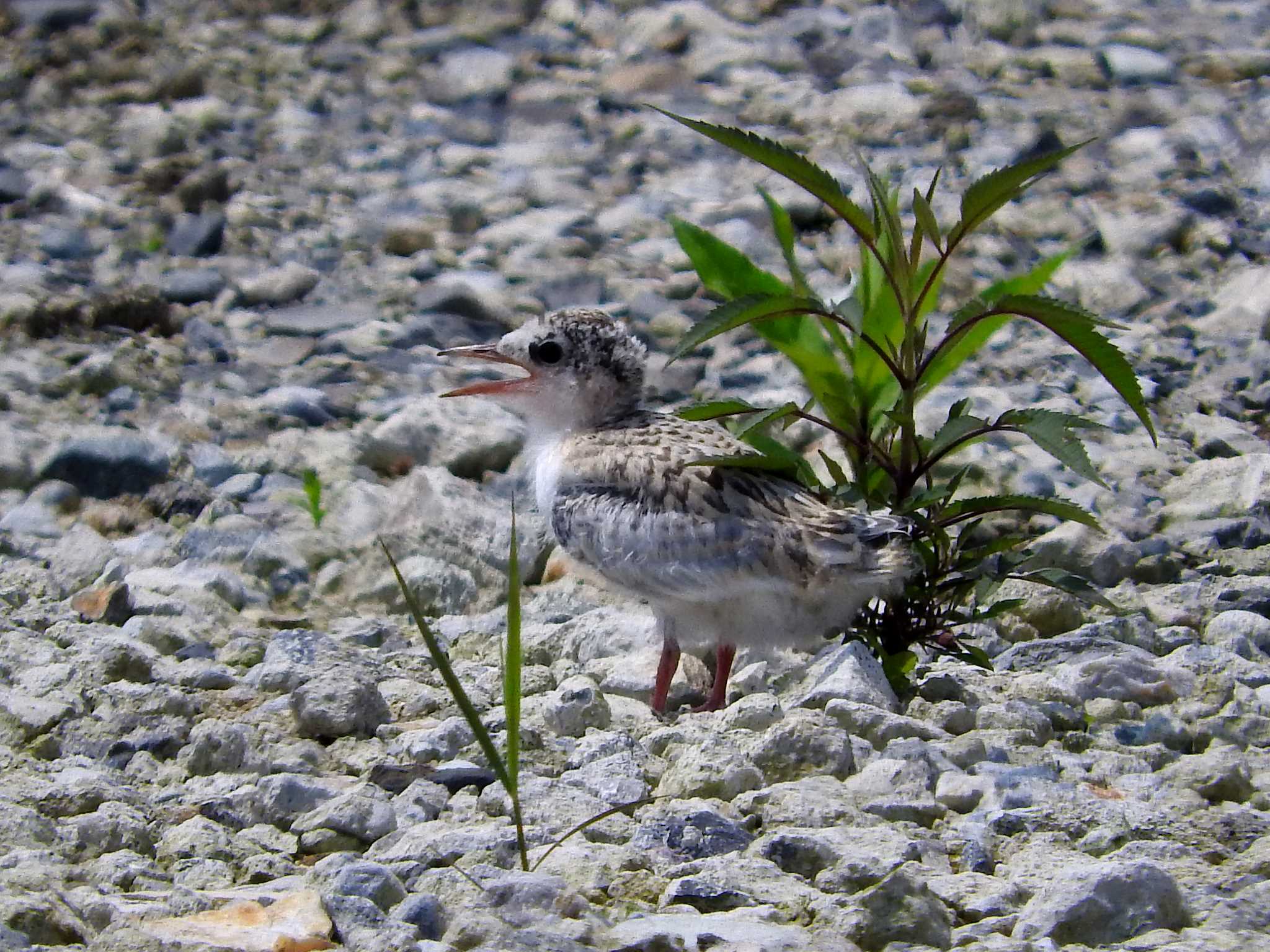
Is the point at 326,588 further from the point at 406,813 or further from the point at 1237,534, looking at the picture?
the point at 1237,534

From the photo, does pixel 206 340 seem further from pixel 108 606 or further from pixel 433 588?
pixel 108 606

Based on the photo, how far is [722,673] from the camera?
360 cm

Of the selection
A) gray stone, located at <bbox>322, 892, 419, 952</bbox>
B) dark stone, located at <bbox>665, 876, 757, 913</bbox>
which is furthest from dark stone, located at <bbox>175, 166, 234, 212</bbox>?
dark stone, located at <bbox>665, 876, 757, 913</bbox>

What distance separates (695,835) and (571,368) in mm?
1751

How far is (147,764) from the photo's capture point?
3.01 metres

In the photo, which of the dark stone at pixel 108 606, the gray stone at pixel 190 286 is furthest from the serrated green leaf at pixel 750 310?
the gray stone at pixel 190 286

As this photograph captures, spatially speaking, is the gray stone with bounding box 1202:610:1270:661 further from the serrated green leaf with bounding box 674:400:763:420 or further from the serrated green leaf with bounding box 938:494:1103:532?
the serrated green leaf with bounding box 674:400:763:420

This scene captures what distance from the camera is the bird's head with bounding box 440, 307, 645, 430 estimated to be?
411cm

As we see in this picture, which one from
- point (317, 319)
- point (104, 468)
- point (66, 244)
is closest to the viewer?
point (104, 468)

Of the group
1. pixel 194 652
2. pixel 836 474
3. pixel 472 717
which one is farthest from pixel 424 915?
pixel 836 474

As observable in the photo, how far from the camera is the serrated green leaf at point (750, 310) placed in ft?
10.4

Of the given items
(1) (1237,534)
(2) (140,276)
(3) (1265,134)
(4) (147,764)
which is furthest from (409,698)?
(3) (1265,134)

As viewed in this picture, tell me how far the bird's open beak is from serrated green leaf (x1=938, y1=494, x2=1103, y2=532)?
1.28 meters

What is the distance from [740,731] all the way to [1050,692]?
0.73m
